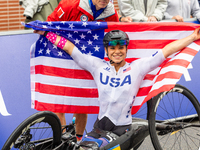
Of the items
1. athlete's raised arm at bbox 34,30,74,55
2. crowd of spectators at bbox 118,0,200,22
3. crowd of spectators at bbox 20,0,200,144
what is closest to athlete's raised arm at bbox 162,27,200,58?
crowd of spectators at bbox 20,0,200,144

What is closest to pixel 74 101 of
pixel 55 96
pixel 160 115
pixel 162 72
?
pixel 55 96

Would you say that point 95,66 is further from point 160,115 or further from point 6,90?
point 160,115

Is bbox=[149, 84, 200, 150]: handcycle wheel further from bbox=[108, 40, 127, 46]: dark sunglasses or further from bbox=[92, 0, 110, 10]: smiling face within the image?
bbox=[92, 0, 110, 10]: smiling face

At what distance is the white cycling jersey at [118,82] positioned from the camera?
3.47m

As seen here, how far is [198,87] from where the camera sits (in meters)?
5.55

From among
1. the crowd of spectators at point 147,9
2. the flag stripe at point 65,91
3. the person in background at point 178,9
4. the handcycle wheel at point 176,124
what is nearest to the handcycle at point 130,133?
the handcycle wheel at point 176,124

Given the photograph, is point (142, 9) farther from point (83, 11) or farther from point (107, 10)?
point (83, 11)

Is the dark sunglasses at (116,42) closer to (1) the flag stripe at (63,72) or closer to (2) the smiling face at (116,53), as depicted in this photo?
(2) the smiling face at (116,53)

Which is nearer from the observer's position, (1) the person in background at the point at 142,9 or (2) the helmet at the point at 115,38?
(2) the helmet at the point at 115,38

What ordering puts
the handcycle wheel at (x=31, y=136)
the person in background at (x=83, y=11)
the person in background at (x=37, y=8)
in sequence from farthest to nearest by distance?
the person in background at (x=37, y=8) < the person in background at (x=83, y=11) < the handcycle wheel at (x=31, y=136)

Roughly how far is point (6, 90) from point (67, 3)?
1462 mm

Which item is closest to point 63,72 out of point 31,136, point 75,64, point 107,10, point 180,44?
point 75,64

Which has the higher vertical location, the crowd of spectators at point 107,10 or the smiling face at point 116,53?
the crowd of spectators at point 107,10

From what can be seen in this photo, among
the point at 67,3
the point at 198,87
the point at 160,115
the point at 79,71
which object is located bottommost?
the point at 160,115
